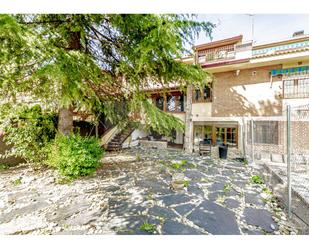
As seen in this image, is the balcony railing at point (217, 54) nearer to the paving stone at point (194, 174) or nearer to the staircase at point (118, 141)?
the staircase at point (118, 141)

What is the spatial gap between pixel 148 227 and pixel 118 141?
30.9ft

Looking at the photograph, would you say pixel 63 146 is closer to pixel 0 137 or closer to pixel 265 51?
pixel 0 137

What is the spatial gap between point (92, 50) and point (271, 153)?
35.3ft

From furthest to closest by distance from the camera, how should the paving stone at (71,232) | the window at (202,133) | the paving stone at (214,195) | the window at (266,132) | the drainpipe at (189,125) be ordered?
the window at (202,133) < the drainpipe at (189,125) < the window at (266,132) < the paving stone at (214,195) < the paving stone at (71,232)

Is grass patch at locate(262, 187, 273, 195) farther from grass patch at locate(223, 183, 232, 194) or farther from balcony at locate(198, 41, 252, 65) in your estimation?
balcony at locate(198, 41, 252, 65)

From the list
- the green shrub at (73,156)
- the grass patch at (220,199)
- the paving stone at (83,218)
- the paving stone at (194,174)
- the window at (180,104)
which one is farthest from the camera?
the window at (180,104)

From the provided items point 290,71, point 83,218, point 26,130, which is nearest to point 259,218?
point 83,218

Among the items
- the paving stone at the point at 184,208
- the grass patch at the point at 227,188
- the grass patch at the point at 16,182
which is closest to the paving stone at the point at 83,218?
the paving stone at the point at 184,208

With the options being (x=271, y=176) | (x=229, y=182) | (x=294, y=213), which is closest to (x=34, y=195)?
(x=229, y=182)

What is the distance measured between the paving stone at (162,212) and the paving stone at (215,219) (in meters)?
0.34

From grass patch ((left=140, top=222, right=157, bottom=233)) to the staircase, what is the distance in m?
8.81

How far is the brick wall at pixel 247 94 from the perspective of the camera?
10086 millimetres

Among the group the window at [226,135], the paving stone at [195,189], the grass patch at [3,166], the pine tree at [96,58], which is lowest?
the paving stone at [195,189]

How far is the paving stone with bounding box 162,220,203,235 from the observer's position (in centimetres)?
288
